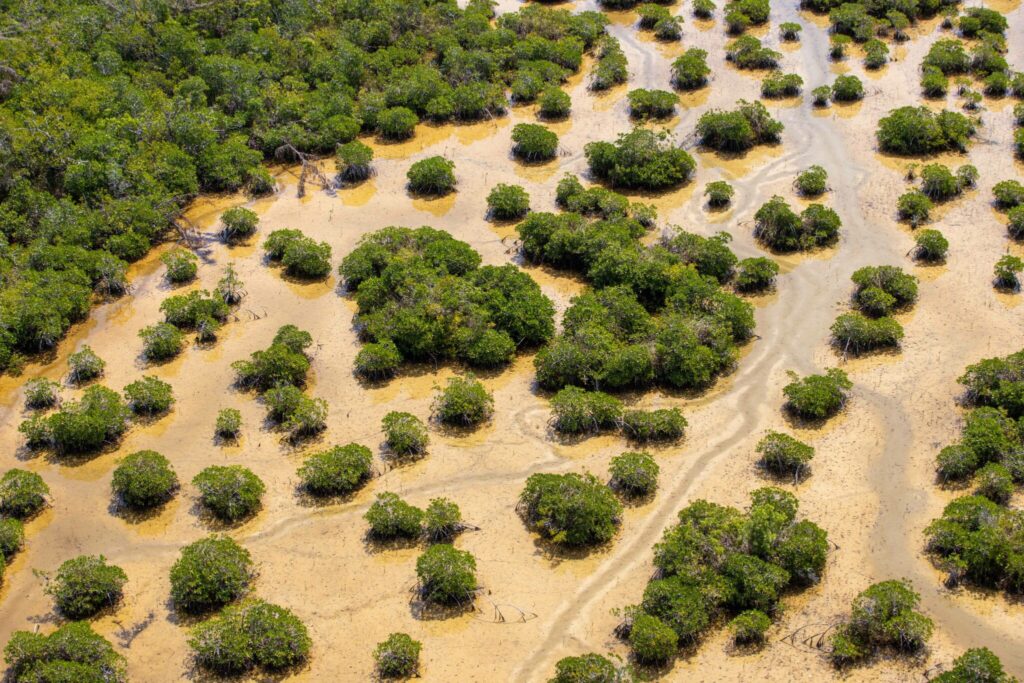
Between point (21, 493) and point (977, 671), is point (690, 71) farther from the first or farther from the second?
point (21, 493)

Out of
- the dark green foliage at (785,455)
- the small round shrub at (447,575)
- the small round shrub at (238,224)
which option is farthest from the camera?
the small round shrub at (238,224)

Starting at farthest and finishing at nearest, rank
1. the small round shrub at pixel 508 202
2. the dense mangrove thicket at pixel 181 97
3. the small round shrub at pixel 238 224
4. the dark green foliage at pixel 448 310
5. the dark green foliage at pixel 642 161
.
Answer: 1. the dark green foliage at pixel 642 161
2. the small round shrub at pixel 508 202
3. the small round shrub at pixel 238 224
4. the dense mangrove thicket at pixel 181 97
5. the dark green foliage at pixel 448 310

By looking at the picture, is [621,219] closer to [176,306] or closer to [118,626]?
[176,306]

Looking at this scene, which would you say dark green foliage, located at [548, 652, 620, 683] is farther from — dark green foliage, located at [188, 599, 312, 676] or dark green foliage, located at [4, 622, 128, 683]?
dark green foliage, located at [4, 622, 128, 683]

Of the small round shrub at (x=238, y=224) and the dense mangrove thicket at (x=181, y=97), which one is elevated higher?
the dense mangrove thicket at (x=181, y=97)

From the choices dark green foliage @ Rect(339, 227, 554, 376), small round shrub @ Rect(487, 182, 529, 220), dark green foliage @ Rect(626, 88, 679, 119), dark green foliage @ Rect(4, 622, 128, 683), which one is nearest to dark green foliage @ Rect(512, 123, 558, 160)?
small round shrub @ Rect(487, 182, 529, 220)

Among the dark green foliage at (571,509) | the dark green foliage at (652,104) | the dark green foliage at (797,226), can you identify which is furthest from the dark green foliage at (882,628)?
the dark green foliage at (652,104)

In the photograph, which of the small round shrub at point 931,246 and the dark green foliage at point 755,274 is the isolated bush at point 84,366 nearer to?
the dark green foliage at point 755,274

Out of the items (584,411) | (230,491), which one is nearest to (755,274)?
(584,411)

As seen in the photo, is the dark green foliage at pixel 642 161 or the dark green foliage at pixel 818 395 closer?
the dark green foliage at pixel 818 395
